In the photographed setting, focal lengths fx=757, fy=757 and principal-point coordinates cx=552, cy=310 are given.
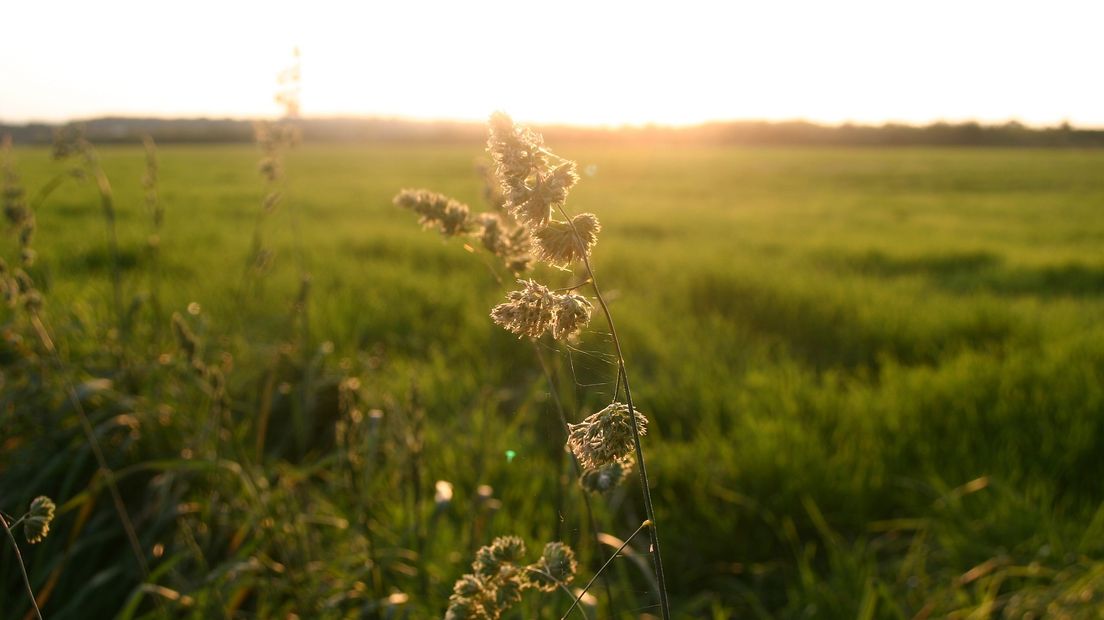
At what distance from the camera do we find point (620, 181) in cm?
2453

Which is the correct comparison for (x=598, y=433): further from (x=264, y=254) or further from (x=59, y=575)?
(x=59, y=575)

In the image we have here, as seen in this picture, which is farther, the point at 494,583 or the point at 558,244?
the point at 494,583

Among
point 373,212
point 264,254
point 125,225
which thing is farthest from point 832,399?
point 373,212

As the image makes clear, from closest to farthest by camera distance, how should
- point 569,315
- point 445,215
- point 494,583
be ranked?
point 569,315 < point 494,583 < point 445,215

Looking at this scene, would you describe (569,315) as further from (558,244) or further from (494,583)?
(494,583)

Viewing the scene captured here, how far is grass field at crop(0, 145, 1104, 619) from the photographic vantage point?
6.77ft

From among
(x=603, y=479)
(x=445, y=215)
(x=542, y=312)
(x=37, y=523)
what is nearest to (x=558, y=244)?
(x=542, y=312)

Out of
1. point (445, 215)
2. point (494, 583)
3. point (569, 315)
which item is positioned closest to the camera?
point (569, 315)

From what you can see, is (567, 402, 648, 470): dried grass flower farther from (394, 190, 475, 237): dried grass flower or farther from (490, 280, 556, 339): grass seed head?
(394, 190, 475, 237): dried grass flower

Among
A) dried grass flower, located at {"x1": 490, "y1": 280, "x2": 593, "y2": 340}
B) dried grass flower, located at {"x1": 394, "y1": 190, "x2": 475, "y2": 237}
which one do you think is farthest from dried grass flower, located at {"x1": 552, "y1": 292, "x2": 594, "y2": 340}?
dried grass flower, located at {"x1": 394, "y1": 190, "x2": 475, "y2": 237}

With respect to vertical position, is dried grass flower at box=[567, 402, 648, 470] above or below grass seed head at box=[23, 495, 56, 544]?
above

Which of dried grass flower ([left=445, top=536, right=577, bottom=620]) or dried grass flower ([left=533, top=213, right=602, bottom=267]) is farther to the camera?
dried grass flower ([left=445, top=536, right=577, bottom=620])

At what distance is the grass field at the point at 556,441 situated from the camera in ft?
6.77

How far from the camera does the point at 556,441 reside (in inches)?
45.7
